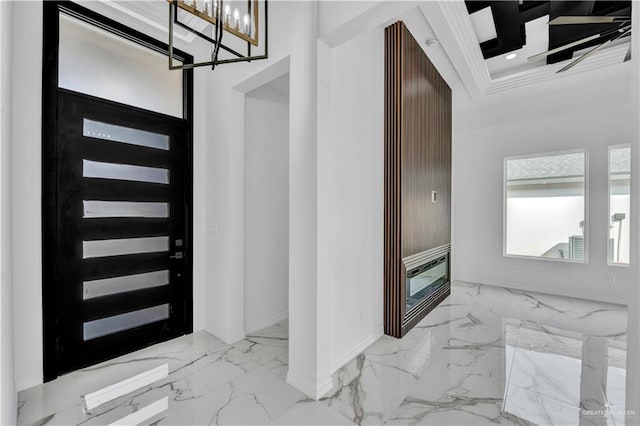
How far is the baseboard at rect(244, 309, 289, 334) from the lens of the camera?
3193mm

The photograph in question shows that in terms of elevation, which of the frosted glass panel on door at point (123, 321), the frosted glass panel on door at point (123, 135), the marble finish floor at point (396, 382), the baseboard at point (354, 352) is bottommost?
the marble finish floor at point (396, 382)

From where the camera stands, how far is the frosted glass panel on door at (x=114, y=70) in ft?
7.97

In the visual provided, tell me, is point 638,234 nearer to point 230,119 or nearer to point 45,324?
point 230,119

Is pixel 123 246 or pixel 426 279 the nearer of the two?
pixel 123 246

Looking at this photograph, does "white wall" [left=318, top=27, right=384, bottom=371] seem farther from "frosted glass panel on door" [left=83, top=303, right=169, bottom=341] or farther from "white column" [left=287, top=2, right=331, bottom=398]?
"frosted glass panel on door" [left=83, top=303, right=169, bottom=341]

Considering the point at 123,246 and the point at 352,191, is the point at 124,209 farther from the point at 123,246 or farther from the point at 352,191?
the point at 352,191

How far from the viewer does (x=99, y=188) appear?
254cm

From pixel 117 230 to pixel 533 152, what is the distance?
5.74 metres

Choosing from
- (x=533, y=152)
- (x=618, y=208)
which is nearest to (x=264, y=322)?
(x=533, y=152)

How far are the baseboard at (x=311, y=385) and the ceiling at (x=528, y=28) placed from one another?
348 cm

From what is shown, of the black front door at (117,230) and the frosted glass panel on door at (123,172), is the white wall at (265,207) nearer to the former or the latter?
the black front door at (117,230)

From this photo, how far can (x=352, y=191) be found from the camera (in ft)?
8.63

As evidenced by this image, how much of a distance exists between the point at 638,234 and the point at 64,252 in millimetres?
3445

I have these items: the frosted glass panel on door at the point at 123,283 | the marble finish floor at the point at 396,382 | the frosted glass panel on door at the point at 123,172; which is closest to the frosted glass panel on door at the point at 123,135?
the frosted glass panel on door at the point at 123,172
